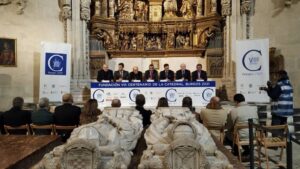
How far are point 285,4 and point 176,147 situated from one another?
28.3ft

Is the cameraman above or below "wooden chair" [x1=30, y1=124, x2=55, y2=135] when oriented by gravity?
above

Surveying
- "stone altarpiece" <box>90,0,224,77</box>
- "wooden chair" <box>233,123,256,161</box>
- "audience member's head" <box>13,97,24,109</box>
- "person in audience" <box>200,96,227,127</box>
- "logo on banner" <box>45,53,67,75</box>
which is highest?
"stone altarpiece" <box>90,0,224,77</box>

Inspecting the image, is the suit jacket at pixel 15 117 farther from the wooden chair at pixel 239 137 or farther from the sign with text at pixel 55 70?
the sign with text at pixel 55 70

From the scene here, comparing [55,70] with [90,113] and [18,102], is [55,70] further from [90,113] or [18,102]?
[90,113]

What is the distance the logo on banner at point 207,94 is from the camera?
9547 mm

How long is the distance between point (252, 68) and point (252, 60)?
0.66 feet

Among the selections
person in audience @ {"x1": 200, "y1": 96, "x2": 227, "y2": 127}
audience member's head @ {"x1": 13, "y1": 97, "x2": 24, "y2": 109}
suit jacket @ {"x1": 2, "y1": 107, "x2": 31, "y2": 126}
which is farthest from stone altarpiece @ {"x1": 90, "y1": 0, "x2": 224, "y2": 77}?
suit jacket @ {"x1": 2, "y1": 107, "x2": 31, "y2": 126}

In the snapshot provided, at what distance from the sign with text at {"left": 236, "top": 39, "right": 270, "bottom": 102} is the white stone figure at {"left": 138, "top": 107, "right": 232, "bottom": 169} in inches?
237

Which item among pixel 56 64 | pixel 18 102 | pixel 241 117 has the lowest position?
pixel 241 117

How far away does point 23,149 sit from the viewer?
4402 millimetres

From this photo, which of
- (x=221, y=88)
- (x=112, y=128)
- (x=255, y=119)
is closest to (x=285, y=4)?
(x=221, y=88)

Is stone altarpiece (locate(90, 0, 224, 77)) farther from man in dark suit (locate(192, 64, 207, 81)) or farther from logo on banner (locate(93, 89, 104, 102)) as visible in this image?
logo on banner (locate(93, 89, 104, 102))

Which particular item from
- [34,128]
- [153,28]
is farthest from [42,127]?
[153,28]

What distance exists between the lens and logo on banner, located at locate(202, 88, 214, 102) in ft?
31.3
